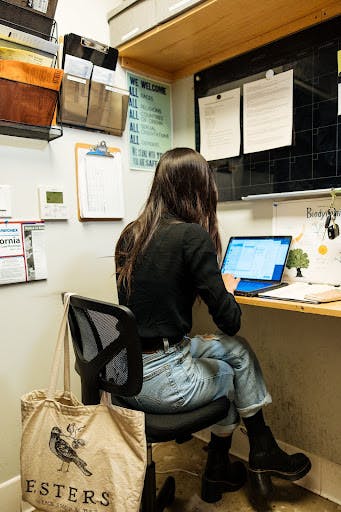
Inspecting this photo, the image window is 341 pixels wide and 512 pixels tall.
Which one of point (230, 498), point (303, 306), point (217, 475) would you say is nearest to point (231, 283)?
point (303, 306)

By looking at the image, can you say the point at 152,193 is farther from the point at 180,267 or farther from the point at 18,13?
the point at 18,13

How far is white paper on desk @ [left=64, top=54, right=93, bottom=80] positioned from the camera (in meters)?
1.49

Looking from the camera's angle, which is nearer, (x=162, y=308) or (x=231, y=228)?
(x=162, y=308)

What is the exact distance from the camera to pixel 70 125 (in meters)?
1.59

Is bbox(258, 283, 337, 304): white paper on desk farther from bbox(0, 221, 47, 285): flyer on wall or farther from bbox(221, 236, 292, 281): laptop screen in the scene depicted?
bbox(0, 221, 47, 285): flyer on wall

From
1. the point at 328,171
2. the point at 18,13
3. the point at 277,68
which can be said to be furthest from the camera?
the point at 277,68

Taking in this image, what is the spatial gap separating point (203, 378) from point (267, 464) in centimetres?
46

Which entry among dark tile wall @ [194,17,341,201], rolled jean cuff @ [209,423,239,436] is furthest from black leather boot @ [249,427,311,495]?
dark tile wall @ [194,17,341,201]

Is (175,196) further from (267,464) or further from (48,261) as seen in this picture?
(267,464)

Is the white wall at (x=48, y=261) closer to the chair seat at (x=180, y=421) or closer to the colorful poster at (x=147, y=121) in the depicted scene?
the colorful poster at (x=147, y=121)

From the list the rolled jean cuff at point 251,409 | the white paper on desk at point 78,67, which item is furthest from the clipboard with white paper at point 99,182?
the rolled jean cuff at point 251,409

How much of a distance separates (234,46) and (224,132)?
363mm

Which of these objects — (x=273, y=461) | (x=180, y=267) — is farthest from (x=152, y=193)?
(x=273, y=461)

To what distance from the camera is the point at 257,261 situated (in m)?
1.59
